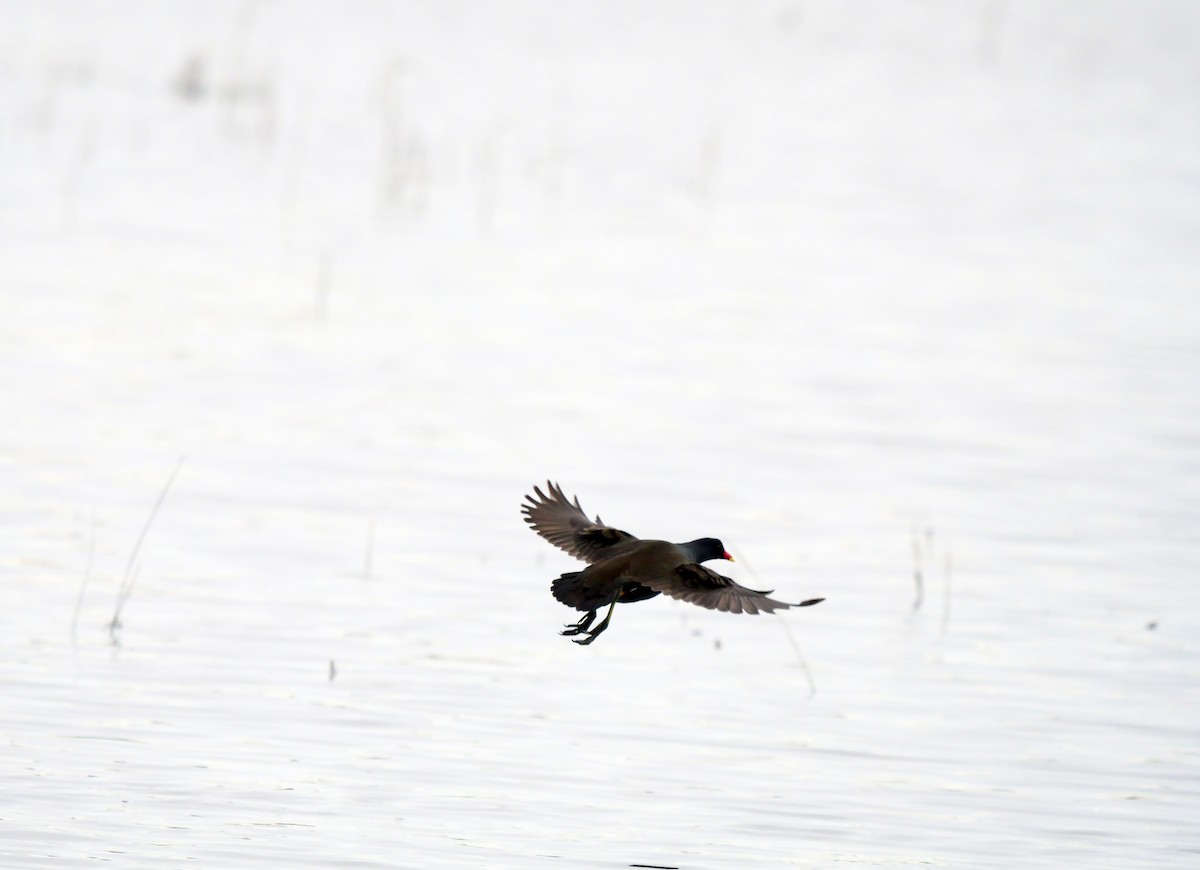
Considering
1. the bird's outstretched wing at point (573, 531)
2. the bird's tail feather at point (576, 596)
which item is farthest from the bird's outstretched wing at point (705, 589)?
the bird's outstretched wing at point (573, 531)

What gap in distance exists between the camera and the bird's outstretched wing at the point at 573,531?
7.01 metres

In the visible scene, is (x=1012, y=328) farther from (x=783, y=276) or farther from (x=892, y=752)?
(x=892, y=752)

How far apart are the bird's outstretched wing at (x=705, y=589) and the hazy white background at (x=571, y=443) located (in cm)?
84

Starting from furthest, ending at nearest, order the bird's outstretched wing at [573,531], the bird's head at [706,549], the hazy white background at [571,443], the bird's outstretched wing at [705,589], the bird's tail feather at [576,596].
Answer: the bird's outstretched wing at [573,531], the hazy white background at [571,443], the bird's head at [706,549], the bird's tail feather at [576,596], the bird's outstretched wing at [705,589]

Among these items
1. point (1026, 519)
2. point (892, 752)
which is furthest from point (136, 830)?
point (1026, 519)

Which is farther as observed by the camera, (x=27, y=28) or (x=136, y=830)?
(x=27, y=28)

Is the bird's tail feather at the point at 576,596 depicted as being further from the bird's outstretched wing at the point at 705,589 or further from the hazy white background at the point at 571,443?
the hazy white background at the point at 571,443

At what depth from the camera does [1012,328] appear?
15914mm

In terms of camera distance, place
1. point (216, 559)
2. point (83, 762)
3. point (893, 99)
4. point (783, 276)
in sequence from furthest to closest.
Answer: point (893, 99) < point (783, 276) < point (216, 559) < point (83, 762)

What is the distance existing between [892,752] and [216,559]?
3468mm

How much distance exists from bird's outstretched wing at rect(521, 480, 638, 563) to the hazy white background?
2.52ft

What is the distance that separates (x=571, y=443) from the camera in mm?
11938

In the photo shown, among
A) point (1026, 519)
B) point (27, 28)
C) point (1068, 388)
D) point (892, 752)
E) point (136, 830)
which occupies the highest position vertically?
point (27, 28)

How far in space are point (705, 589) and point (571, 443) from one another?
5.71 m
